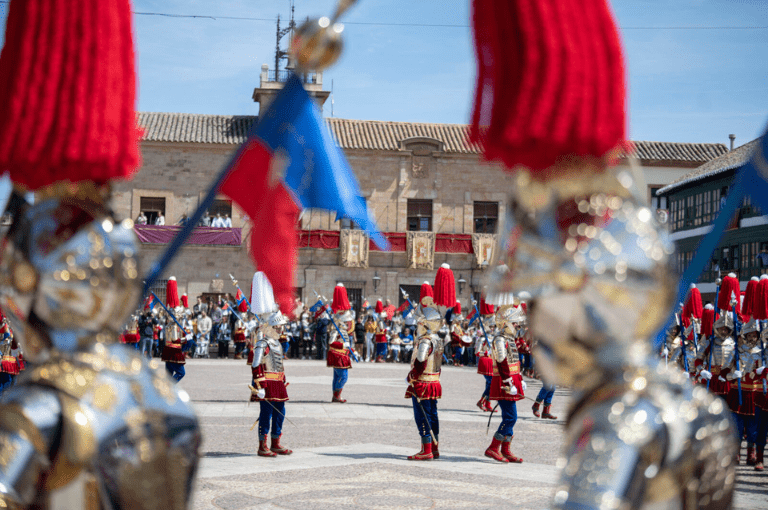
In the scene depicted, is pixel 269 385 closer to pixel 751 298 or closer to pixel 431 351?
pixel 431 351

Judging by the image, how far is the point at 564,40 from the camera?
5.75ft

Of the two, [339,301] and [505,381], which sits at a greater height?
[339,301]

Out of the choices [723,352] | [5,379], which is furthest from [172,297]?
[723,352]

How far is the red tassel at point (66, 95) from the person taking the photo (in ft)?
6.40

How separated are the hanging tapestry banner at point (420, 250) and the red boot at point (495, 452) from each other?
2388 centimetres

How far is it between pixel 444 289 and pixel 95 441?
858 centimetres

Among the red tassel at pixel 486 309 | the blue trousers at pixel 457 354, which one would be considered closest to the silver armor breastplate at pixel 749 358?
the red tassel at pixel 486 309

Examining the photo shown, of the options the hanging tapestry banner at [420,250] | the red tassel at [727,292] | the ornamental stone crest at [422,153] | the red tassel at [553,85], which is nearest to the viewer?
the red tassel at [553,85]

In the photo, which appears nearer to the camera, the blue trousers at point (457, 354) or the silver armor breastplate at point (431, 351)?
the silver armor breastplate at point (431, 351)

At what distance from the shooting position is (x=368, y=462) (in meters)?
9.09

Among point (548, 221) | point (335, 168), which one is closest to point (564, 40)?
point (548, 221)

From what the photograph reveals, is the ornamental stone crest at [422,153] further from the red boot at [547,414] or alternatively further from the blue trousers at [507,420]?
the blue trousers at [507,420]

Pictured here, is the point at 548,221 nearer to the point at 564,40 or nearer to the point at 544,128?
the point at 544,128

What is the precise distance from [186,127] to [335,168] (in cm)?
3363
